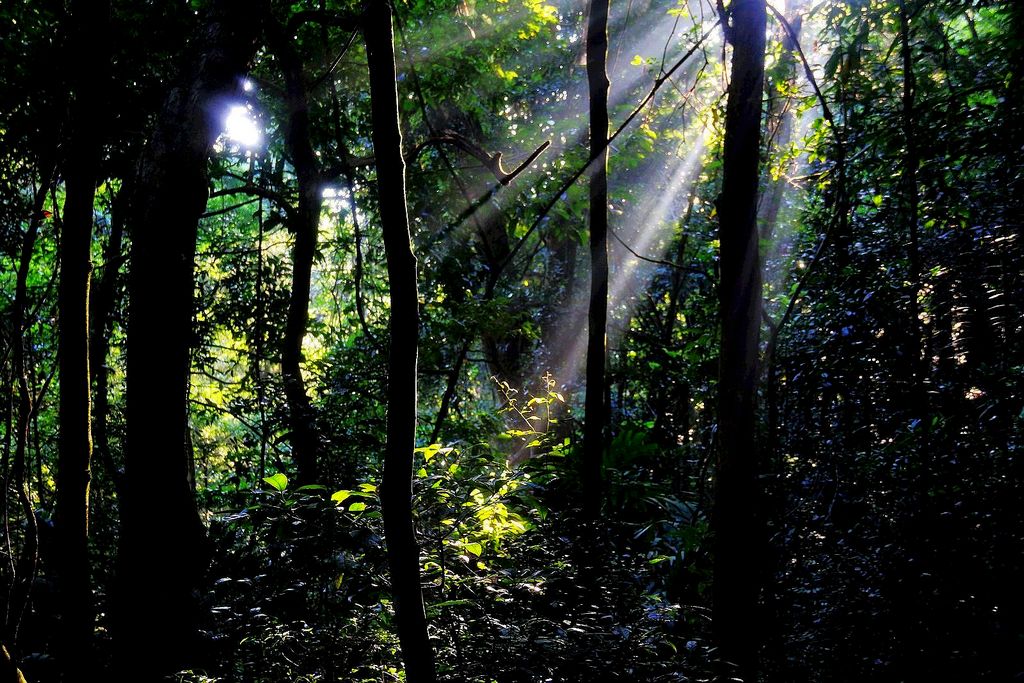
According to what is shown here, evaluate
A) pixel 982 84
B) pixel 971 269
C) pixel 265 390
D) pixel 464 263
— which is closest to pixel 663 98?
pixel 464 263

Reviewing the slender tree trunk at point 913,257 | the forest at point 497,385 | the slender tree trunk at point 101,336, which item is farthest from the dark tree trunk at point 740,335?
the slender tree trunk at point 101,336

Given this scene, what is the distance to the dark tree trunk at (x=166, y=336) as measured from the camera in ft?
14.0

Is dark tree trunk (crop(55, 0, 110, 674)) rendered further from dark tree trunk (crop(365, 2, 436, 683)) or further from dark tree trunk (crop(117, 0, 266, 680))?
dark tree trunk (crop(117, 0, 266, 680))

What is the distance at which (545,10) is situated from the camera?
8.53 m

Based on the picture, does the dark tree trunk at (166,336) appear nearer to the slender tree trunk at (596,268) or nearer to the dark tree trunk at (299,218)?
the dark tree trunk at (299,218)

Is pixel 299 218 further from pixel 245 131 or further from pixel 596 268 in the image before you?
pixel 596 268

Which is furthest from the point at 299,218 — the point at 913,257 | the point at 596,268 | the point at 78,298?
the point at 913,257

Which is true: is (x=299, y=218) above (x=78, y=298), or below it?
above

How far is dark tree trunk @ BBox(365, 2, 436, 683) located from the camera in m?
2.09

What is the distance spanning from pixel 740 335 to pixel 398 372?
225 cm

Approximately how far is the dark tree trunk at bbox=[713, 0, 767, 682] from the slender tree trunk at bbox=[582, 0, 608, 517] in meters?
0.97

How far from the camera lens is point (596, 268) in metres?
4.65

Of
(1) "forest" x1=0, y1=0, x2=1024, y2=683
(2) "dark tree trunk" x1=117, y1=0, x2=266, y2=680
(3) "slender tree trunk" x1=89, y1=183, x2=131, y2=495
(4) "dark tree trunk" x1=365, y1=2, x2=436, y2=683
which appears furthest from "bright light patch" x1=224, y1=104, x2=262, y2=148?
(4) "dark tree trunk" x1=365, y1=2, x2=436, y2=683

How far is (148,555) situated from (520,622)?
245 cm
